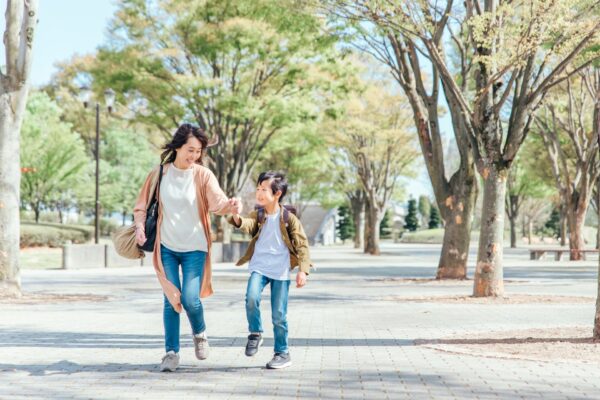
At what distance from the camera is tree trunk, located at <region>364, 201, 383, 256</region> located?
130ft

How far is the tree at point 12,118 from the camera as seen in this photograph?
13.6 m

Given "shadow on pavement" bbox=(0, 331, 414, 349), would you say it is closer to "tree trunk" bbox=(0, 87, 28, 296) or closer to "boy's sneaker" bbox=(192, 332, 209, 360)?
"boy's sneaker" bbox=(192, 332, 209, 360)

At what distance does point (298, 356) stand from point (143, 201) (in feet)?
6.33

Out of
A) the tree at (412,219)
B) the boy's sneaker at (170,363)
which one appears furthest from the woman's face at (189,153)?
the tree at (412,219)

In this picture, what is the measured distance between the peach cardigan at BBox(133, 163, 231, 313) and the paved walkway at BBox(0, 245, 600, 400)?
600 millimetres

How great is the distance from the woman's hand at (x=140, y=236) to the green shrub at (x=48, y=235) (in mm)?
28334

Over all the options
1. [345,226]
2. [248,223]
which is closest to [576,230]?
[248,223]

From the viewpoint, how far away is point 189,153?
6.26 meters

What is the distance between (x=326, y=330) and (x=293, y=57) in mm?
17860

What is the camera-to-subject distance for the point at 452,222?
1884cm

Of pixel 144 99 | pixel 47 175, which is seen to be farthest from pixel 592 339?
pixel 47 175

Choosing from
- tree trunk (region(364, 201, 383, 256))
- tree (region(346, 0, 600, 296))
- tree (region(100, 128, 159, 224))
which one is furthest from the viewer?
tree (region(100, 128, 159, 224))

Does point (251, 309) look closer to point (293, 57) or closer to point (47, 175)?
point (293, 57)

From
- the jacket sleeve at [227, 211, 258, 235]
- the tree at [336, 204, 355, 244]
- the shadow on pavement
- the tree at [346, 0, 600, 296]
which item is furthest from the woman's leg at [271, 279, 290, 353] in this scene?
the tree at [336, 204, 355, 244]
